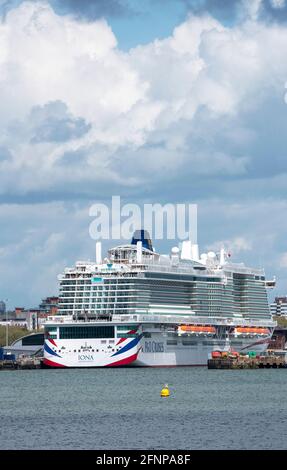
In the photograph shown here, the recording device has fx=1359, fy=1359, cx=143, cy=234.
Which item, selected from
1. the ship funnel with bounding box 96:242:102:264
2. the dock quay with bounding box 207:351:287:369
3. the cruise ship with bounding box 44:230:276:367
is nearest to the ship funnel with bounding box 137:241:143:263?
the cruise ship with bounding box 44:230:276:367

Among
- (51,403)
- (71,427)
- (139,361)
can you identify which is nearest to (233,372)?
(139,361)

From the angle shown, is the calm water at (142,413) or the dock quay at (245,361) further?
the dock quay at (245,361)

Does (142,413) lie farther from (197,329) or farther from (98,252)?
(98,252)

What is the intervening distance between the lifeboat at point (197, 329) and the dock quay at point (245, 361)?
14.3ft

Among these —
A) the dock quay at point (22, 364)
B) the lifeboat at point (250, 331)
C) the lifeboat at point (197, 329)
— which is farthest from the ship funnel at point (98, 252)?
the lifeboat at point (250, 331)

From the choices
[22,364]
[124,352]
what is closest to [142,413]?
[124,352]

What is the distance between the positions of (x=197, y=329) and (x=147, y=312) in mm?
8453

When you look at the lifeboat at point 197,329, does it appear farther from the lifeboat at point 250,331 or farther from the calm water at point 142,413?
the calm water at point 142,413

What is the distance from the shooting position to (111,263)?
18088 centimetres

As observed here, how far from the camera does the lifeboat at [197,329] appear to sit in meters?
178

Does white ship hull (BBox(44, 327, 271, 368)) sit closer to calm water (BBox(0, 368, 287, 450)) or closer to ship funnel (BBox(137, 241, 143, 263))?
ship funnel (BBox(137, 241, 143, 263))

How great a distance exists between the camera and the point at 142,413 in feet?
297

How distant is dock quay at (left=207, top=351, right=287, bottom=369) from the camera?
560ft
